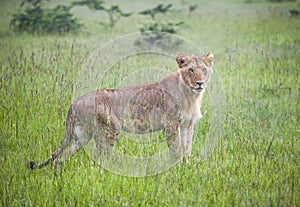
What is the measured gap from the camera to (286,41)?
39.9 feet

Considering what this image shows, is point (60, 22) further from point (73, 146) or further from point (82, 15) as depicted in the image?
point (73, 146)

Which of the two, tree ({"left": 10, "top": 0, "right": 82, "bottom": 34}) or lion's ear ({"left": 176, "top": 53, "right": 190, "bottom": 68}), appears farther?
tree ({"left": 10, "top": 0, "right": 82, "bottom": 34})

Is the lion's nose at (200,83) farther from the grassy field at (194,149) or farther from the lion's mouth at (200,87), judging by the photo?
the grassy field at (194,149)

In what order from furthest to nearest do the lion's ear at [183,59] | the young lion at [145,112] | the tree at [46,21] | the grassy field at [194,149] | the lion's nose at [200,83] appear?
the tree at [46,21]
the lion's ear at [183,59]
the lion's nose at [200,83]
the young lion at [145,112]
the grassy field at [194,149]

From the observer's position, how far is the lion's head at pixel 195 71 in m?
5.54

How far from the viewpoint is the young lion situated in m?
5.37

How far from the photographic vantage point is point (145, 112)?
5.66 meters

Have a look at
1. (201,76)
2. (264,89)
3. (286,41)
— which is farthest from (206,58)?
(286,41)

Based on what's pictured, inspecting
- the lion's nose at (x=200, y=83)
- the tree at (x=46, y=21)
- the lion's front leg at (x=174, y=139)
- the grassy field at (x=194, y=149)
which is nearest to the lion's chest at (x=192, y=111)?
the lion's front leg at (x=174, y=139)

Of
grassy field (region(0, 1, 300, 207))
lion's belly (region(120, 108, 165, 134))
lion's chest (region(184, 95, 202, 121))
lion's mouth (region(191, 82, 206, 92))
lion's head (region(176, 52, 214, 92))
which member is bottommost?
grassy field (region(0, 1, 300, 207))

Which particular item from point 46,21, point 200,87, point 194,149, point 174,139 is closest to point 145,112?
point 174,139

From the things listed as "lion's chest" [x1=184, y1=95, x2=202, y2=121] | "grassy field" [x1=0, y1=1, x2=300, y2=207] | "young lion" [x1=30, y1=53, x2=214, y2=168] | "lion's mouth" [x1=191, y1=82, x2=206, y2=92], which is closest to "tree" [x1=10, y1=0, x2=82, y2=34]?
"grassy field" [x1=0, y1=1, x2=300, y2=207]

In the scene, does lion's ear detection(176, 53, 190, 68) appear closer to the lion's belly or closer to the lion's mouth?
the lion's mouth

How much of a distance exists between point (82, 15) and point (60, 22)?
2969 mm
